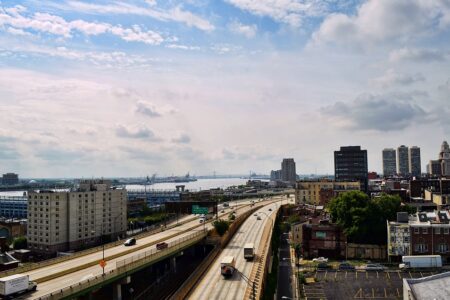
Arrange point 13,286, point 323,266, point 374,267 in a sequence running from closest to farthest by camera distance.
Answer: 1. point 13,286
2. point 374,267
3. point 323,266

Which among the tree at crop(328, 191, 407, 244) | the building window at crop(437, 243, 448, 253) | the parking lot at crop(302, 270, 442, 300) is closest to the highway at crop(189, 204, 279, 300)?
the parking lot at crop(302, 270, 442, 300)

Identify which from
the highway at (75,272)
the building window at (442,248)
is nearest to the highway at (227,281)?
the highway at (75,272)

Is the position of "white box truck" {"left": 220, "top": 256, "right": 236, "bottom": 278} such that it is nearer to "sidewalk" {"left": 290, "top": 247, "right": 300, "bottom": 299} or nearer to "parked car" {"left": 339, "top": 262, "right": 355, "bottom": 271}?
"sidewalk" {"left": 290, "top": 247, "right": 300, "bottom": 299}

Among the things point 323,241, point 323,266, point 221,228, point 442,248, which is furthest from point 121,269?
point 442,248

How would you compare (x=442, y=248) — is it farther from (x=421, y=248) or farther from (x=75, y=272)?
(x=75, y=272)

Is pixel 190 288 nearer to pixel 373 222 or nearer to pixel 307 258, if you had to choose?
pixel 307 258
